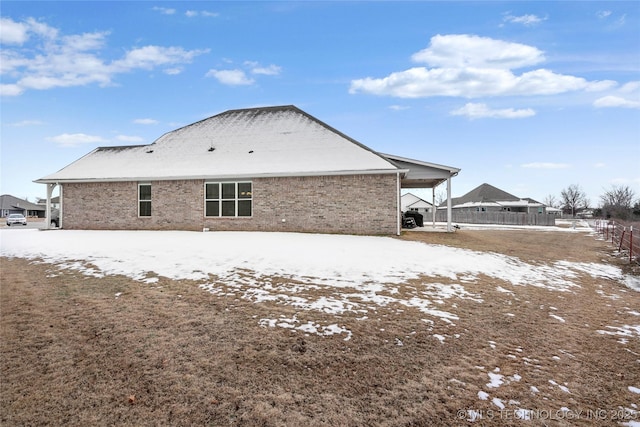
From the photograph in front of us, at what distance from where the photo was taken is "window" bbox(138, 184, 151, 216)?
59.5 ft

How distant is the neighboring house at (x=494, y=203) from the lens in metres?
52.4

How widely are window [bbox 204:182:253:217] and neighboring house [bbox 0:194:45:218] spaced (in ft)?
235

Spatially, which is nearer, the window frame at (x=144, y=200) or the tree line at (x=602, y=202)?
the window frame at (x=144, y=200)

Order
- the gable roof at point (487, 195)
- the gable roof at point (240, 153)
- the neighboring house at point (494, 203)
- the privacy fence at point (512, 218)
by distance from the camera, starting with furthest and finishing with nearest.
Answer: the gable roof at point (487, 195), the neighboring house at point (494, 203), the privacy fence at point (512, 218), the gable roof at point (240, 153)

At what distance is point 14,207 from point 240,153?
72.7 metres

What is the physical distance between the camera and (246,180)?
16984mm

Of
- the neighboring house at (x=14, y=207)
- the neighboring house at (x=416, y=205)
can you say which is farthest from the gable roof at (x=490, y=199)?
the neighboring house at (x=14, y=207)

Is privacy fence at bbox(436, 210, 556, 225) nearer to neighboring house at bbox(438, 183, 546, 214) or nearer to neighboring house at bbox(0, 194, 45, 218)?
neighboring house at bbox(438, 183, 546, 214)

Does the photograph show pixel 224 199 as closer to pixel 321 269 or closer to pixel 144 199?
pixel 144 199

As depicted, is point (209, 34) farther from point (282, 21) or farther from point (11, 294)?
point (11, 294)

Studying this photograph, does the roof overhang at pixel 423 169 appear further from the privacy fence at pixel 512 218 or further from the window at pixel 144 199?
the privacy fence at pixel 512 218

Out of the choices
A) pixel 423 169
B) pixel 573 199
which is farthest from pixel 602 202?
pixel 423 169

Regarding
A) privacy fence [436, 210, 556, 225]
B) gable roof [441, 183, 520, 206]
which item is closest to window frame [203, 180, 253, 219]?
privacy fence [436, 210, 556, 225]

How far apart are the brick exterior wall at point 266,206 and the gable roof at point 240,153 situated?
1.75 feet
